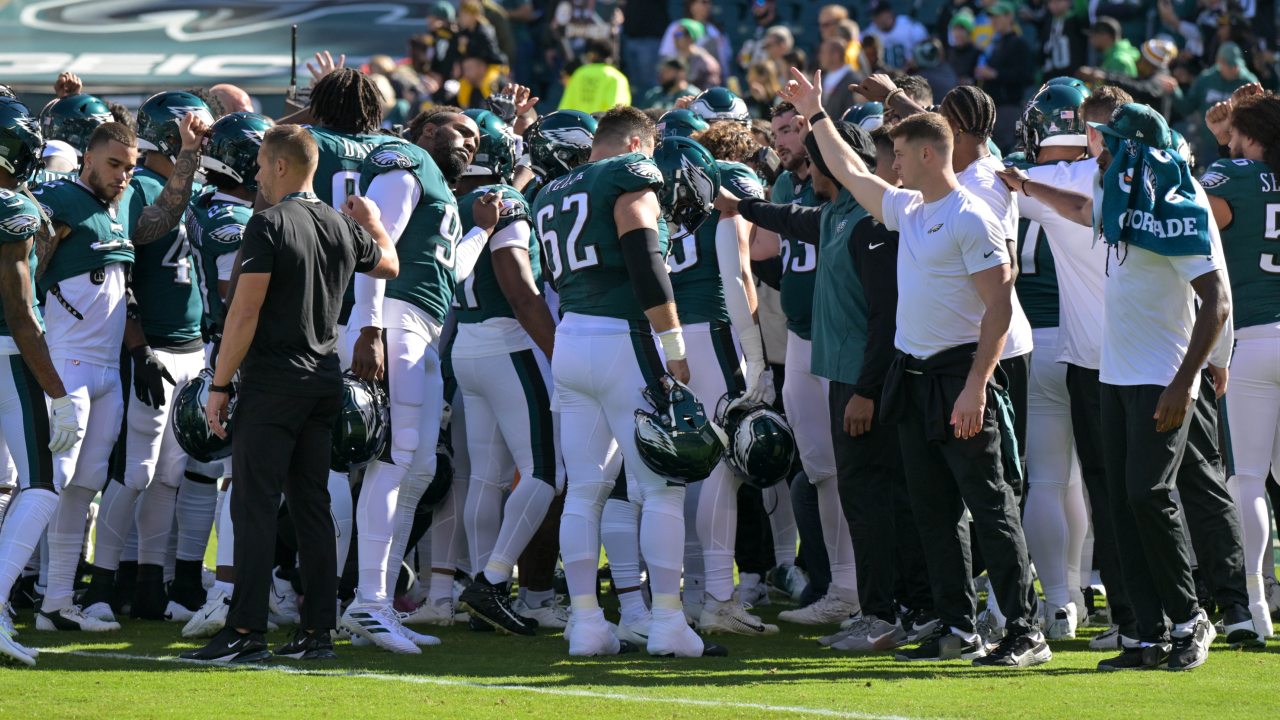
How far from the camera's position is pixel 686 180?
592 centimetres

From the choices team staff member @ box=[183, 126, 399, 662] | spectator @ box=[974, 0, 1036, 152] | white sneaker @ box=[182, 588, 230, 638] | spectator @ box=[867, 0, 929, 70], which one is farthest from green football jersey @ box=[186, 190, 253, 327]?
spectator @ box=[867, 0, 929, 70]

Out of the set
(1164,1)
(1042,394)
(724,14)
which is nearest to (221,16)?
(724,14)

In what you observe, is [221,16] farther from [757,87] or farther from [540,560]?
[540,560]

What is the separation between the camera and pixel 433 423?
6.05 meters

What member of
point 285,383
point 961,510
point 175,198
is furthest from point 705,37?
point 285,383

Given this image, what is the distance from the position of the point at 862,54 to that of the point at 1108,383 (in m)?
8.96

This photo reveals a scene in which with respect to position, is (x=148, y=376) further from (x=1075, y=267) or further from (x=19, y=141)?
(x=1075, y=267)

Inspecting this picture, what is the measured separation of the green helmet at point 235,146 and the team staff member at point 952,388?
2672 millimetres

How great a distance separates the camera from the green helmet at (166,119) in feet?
21.5

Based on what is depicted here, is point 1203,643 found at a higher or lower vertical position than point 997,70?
lower

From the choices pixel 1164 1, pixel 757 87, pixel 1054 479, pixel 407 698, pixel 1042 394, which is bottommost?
pixel 407 698

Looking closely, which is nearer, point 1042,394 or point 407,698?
point 407,698

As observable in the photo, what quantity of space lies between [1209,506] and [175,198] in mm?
4500

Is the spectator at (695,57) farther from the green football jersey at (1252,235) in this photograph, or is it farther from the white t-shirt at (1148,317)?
the white t-shirt at (1148,317)
